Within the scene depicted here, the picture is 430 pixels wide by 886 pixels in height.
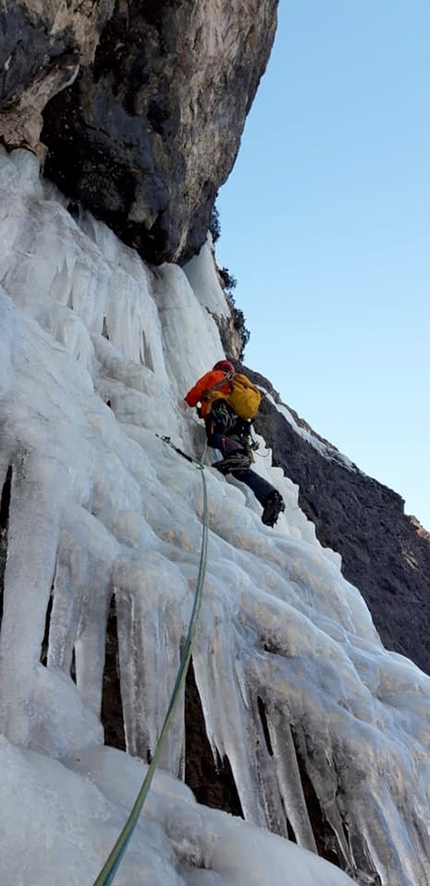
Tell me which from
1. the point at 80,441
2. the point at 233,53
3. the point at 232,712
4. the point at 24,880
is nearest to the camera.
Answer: the point at 24,880

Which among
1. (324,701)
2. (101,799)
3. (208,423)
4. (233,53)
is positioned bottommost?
(101,799)

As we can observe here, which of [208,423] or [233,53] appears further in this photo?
[233,53]

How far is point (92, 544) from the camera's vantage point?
8.01 feet

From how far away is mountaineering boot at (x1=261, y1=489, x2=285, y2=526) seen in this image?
523cm

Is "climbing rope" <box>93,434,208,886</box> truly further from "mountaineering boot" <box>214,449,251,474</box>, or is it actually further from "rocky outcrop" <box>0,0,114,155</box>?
"rocky outcrop" <box>0,0,114,155</box>

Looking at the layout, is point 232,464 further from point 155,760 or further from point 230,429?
point 155,760

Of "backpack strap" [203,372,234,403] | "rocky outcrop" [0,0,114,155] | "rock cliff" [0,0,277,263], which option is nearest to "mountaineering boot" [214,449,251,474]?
"backpack strap" [203,372,234,403]

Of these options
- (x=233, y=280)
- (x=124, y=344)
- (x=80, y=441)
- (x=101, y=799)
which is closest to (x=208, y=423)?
(x=124, y=344)

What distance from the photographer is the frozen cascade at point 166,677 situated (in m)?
1.67

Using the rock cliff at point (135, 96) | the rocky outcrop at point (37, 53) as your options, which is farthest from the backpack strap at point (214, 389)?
the rocky outcrop at point (37, 53)

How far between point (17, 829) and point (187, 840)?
0.48 m

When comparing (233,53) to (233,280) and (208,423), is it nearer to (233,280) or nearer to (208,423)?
(208,423)

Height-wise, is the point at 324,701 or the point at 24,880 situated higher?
the point at 324,701

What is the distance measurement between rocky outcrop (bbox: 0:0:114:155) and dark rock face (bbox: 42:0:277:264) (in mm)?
234
